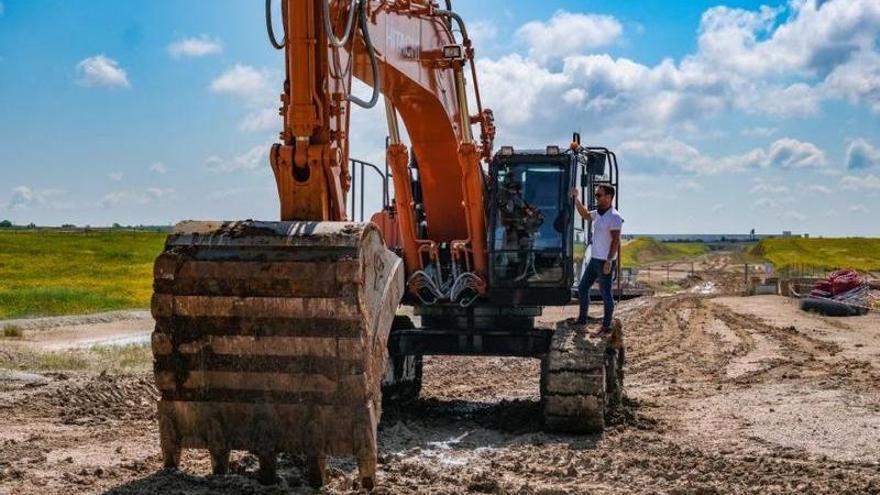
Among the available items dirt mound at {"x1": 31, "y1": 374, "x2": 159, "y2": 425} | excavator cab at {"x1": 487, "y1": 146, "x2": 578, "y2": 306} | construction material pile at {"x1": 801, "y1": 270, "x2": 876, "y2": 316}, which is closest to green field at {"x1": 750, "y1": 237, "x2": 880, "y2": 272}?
construction material pile at {"x1": 801, "y1": 270, "x2": 876, "y2": 316}

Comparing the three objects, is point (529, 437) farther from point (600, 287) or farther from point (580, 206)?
point (580, 206)

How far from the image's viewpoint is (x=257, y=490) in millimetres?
7340

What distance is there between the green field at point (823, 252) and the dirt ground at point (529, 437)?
55112 millimetres

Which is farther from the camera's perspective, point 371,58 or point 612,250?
point 612,250

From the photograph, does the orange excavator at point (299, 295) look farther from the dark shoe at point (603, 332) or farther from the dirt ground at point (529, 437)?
the dark shoe at point (603, 332)

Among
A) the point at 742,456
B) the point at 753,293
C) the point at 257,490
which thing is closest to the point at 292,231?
the point at 257,490

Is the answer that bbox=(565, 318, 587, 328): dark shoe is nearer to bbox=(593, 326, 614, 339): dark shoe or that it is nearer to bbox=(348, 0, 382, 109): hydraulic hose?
bbox=(593, 326, 614, 339): dark shoe

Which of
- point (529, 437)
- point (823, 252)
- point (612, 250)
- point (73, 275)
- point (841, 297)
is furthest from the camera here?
point (823, 252)

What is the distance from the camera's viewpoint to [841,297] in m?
32.5

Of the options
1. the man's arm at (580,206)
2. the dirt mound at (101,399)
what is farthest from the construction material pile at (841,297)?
the dirt mound at (101,399)

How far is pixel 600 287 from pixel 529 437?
1.92 m

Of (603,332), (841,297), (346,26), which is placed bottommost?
(841,297)

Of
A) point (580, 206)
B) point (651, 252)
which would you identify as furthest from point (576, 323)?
point (651, 252)

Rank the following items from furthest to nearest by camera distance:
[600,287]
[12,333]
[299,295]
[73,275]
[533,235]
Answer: [73,275], [12,333], [533,235], [600,287], [299,295]
